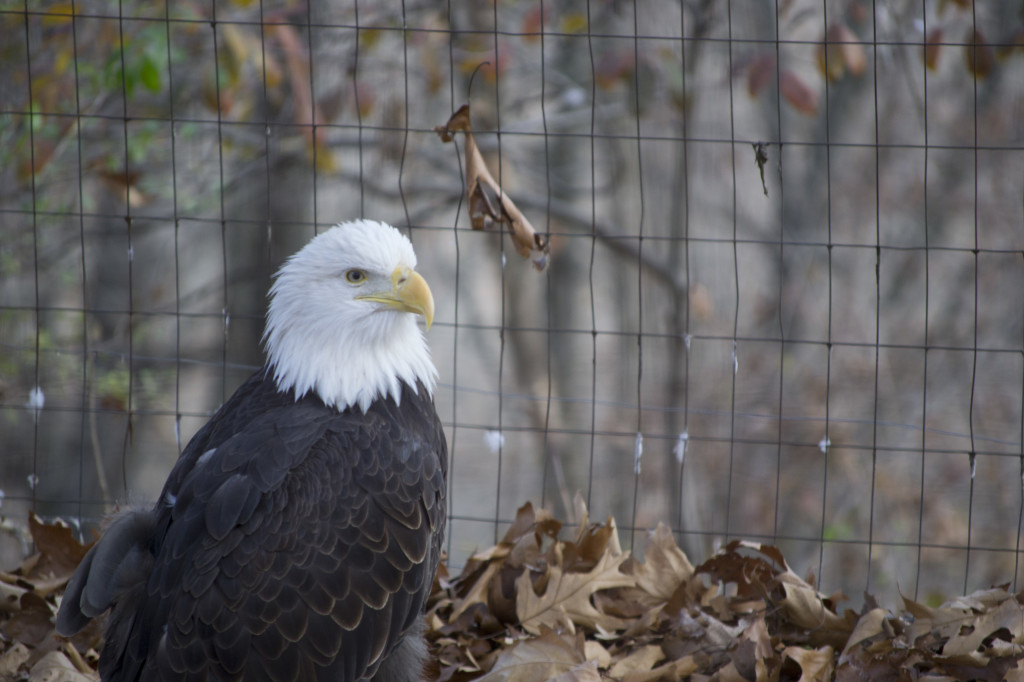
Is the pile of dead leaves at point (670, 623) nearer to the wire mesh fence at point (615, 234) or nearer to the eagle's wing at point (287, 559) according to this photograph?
the eagle's wing at point (287, 559)

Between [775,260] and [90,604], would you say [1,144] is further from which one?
[775,260]

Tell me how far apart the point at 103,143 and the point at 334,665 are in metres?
5.41

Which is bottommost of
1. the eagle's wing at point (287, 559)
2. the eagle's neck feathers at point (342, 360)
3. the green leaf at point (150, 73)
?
the eagle's wing at point (287, 559)

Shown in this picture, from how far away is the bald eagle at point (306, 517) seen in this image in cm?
305

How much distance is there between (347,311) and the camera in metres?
3.52

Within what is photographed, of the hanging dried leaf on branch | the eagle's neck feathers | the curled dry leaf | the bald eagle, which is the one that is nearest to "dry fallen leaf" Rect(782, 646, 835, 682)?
the bald eagle

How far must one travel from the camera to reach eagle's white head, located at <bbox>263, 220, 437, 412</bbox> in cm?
348

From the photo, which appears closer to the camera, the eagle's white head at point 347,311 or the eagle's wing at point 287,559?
the eagle's wing at point 287,559

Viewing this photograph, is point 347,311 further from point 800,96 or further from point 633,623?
point 800,96

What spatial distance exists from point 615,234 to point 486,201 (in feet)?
12.4

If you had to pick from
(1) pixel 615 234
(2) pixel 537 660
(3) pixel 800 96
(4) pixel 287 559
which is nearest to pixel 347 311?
(4) pixel 287 559

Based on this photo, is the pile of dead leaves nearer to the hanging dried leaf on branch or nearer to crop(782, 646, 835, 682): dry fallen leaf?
crop(782, 646, 835, 682): dry fallen leaf

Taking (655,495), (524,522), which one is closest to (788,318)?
(655,495)

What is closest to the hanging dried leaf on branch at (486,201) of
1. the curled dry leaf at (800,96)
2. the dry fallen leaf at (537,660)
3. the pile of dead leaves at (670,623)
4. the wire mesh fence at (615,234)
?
the pile of dead leaves at (670,623)
